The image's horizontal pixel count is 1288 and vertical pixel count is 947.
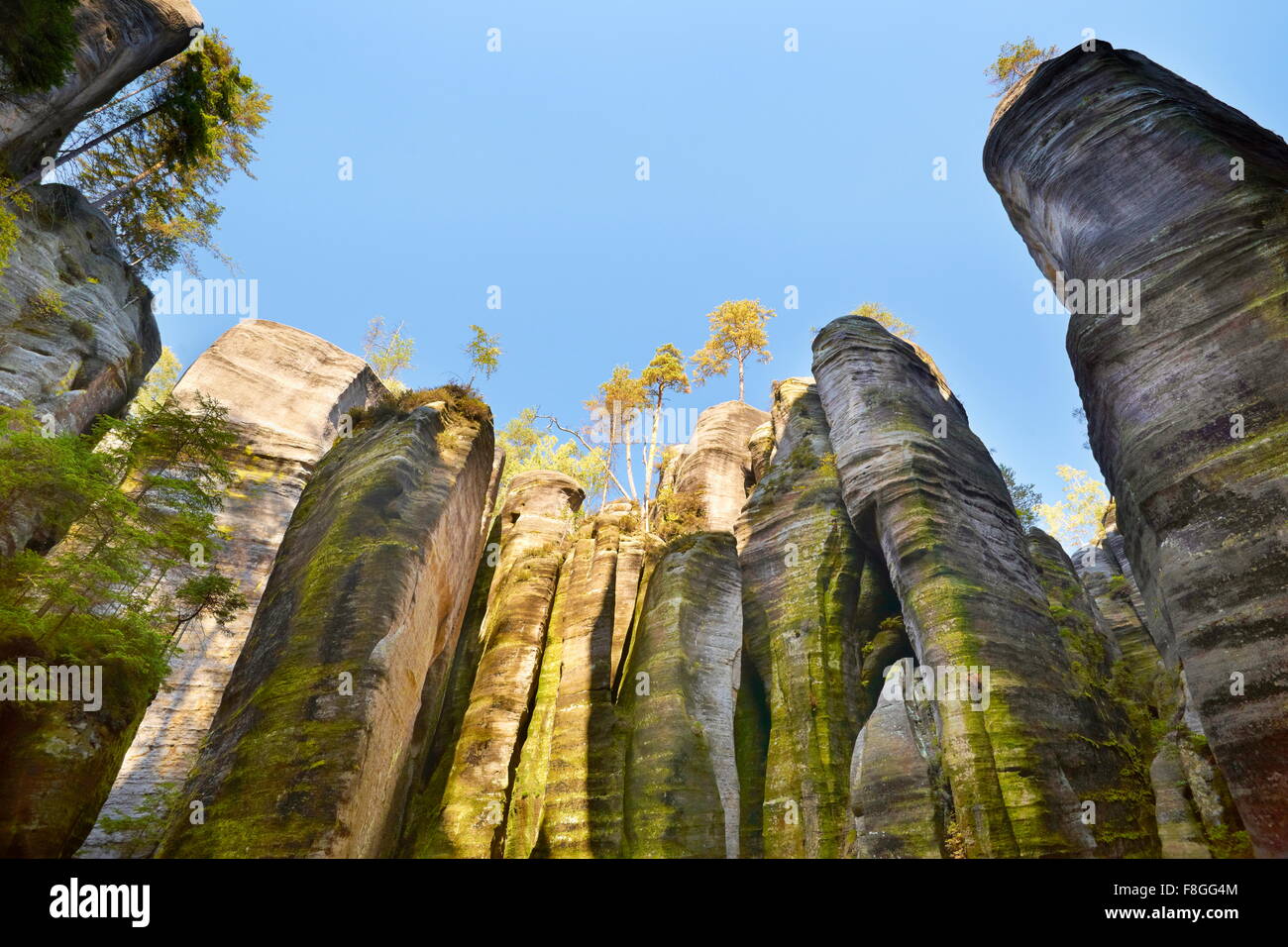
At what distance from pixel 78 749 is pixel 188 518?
4194mm

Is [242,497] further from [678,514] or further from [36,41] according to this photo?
[678,514]

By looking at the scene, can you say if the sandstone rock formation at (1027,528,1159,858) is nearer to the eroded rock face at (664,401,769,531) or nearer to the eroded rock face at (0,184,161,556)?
the eroded rock face at (664,401,769,531)

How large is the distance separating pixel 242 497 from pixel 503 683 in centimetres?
925

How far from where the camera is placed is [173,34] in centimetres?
1969

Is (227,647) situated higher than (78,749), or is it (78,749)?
(227,647)

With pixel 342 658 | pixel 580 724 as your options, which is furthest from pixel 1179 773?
pixel 342 658

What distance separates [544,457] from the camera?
138ft

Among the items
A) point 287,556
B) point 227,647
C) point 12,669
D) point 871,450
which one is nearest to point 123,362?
point 227,647

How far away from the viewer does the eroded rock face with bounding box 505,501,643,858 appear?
52.7ft

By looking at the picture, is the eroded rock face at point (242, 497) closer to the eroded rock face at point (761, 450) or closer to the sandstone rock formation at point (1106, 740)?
the eroded rock face at point (761, 450)

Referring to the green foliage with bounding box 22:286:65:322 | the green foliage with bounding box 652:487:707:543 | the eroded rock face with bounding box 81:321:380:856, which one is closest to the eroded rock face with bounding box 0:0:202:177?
the green foliage with bounding box 22:286:65:322

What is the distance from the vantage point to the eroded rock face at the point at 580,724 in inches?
633
